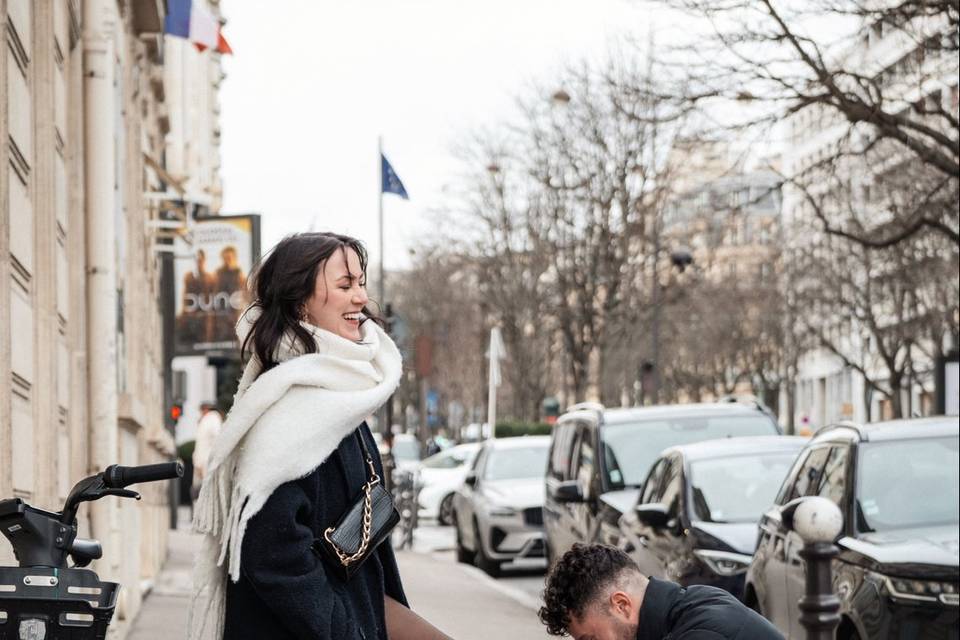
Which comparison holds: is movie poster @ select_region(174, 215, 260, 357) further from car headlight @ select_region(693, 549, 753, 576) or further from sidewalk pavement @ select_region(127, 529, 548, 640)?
car headlight @ select_region(693, 549, 753, 576)

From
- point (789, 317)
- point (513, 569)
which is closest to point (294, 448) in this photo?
point (513, 569)

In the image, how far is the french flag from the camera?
1689cm

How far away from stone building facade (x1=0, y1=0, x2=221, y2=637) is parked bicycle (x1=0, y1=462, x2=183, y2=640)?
8.73 feet

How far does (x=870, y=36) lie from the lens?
63.1ft

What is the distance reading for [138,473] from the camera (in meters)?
3.46

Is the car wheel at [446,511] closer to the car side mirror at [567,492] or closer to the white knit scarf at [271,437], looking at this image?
the car side mirror at [567,492]

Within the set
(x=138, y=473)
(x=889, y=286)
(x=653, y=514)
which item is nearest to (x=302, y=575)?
(x=138, y=473)

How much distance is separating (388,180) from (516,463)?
36.4 feet

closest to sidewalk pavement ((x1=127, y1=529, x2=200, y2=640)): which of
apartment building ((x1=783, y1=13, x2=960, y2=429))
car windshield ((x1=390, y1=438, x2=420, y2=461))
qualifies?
apartment building ((x1=783, y1=13, x2=960, y2=429))

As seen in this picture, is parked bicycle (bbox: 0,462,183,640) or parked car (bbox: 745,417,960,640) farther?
parked car (bbox: 745,417,960,640)

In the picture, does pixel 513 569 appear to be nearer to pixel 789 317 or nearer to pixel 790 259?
pixel 790 259

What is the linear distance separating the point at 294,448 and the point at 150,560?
44.9ft

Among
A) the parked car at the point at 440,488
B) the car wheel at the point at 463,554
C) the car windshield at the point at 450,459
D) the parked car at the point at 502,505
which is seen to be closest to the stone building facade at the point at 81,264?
the parked car at the point at 502,505

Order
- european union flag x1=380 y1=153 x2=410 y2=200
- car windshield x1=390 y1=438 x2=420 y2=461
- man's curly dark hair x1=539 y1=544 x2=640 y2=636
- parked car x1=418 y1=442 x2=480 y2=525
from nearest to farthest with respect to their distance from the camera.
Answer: man's curly dark hair x1=539 y1=544 x2=640 y2=636 → european union flag x1=380 y1=153 x2=410 y2=200 → parked car x1=418 y1=442 x2=480 y2=525 → car windshield x1=390 y1=438 x2=420 y2=461
